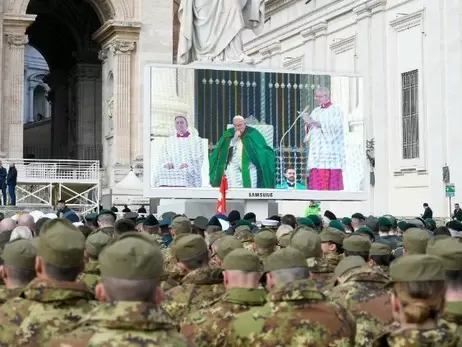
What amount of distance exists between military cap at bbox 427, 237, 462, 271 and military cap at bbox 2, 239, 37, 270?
2.17 m

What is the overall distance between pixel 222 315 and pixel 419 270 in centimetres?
142

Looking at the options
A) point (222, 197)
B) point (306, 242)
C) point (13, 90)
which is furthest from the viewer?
point (13, 90)

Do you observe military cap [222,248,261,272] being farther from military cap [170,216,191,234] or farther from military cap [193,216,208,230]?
military cap [193,216,208,230]

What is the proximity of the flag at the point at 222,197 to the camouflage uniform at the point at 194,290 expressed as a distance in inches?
482

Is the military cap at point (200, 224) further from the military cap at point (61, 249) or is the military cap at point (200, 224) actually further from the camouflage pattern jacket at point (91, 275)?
the military cap at point (61, 249)

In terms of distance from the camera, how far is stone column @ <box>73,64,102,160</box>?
147ft

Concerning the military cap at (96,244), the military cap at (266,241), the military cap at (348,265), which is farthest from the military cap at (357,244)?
the military cap at (96,244)

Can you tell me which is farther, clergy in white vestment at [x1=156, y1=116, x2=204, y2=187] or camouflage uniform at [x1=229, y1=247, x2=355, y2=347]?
clergy in white vestment at [x1=156, y1=116, x2=204, y2=187]

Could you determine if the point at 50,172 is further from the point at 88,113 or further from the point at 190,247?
the point at 190,247

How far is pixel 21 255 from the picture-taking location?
591 centimetres

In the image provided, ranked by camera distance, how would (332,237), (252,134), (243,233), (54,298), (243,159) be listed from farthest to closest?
1. (252,134)
2. (243,159)
3. (243,233)
4. (332,237)
5. (54,298)

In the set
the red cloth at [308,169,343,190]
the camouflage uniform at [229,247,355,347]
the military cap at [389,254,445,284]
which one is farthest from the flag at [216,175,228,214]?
the military cap at [389,254,445,284]

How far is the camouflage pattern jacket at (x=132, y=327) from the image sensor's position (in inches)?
164

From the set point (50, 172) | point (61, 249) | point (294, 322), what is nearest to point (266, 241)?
point (294, 322)
